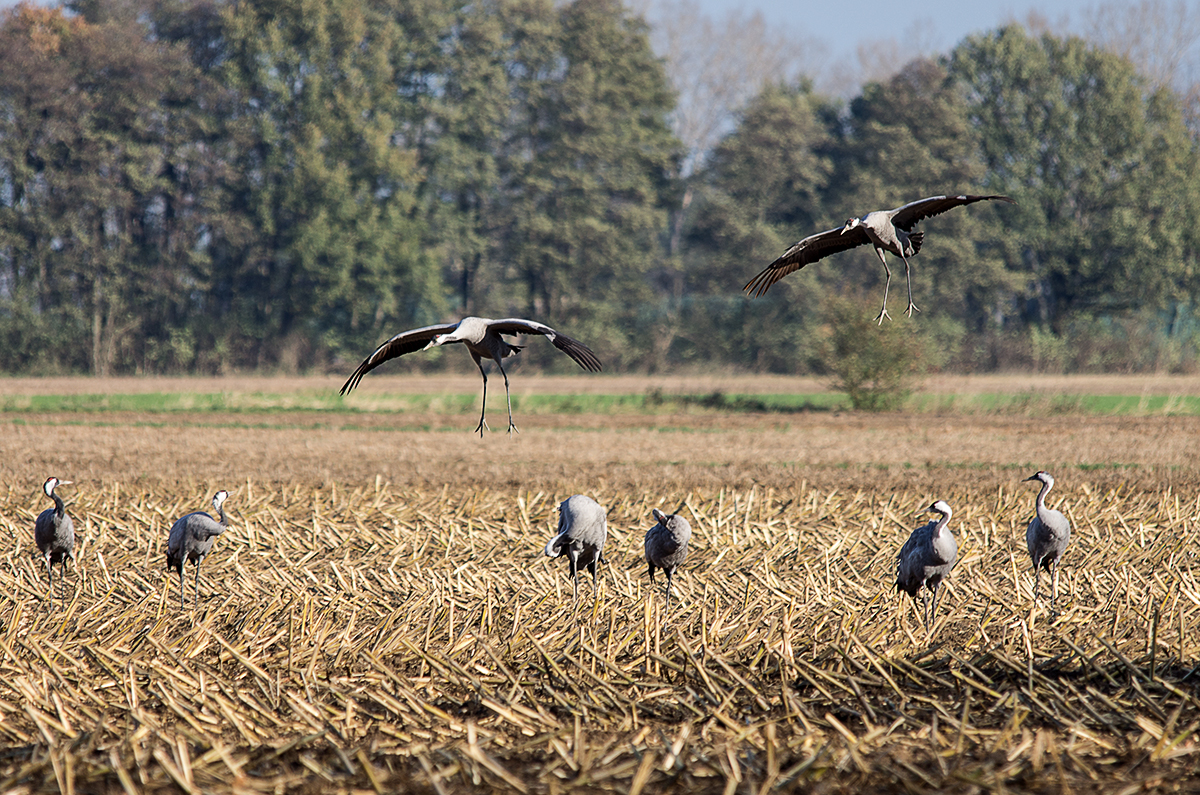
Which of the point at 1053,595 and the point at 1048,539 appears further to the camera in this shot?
the point at 1053,595

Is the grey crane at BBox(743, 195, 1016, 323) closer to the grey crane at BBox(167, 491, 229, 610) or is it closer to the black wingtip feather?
the black wingtip feather

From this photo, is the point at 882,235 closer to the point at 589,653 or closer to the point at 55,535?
the point at 589,653

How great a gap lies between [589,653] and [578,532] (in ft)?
5.34

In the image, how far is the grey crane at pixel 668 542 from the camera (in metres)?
9.23

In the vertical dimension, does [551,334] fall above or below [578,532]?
above

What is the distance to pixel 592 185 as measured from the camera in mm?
61281

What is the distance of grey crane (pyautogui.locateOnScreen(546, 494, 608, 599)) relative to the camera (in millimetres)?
9227

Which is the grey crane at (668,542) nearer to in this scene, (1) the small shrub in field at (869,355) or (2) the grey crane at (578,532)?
(2) the grey crane at (578,532)

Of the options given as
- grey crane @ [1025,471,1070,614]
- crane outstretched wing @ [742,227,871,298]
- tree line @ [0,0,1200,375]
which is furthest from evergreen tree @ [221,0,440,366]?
grey crane @ [1025,471,1070,614]

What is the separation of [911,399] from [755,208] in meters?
25.2

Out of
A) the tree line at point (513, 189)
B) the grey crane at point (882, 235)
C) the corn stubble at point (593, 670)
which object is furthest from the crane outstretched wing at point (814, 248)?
the tree line at point (513, 189)

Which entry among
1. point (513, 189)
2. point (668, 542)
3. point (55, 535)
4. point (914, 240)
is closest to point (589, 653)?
point (668, 542)

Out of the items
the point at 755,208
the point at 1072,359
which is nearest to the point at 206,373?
the point at 755,208

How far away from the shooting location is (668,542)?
30.4 feet
